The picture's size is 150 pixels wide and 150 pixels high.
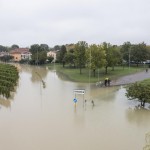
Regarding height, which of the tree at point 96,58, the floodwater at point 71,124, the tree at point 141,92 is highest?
the tree at point 96,58

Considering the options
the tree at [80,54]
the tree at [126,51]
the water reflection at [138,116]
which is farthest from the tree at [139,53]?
the water reflection at [138,116]

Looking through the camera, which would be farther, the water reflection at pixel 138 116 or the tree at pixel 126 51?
the tree at pixel 126 51


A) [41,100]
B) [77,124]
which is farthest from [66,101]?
[77,124]

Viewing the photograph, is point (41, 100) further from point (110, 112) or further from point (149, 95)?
point (149, 95)

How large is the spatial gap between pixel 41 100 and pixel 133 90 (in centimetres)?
841

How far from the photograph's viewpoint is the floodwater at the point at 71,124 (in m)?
14.6

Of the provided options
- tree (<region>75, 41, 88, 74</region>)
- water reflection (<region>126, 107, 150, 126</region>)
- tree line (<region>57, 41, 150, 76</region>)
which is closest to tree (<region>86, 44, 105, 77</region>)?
tree line (<region>57, 41, 150, 76</region>)

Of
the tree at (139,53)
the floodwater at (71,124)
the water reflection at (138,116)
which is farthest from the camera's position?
the tree at (139,53)

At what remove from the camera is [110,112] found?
68.1ft

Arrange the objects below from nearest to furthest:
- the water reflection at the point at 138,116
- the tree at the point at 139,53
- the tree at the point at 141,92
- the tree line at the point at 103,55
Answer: the water reflection at the point at 138,116
the tree at the point at 141,92
the tree line at the point at 103,55
the tree at the point at 139,53

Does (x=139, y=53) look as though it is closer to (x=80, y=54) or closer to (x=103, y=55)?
(x=80, y=54)

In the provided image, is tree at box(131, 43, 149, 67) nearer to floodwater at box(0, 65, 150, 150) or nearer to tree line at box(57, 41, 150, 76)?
tree line at box(57, 41, 150, 76)

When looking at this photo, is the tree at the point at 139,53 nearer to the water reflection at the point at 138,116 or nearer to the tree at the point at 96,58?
the tree at the point at 96,58

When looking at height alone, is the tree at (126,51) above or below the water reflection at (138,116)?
above
